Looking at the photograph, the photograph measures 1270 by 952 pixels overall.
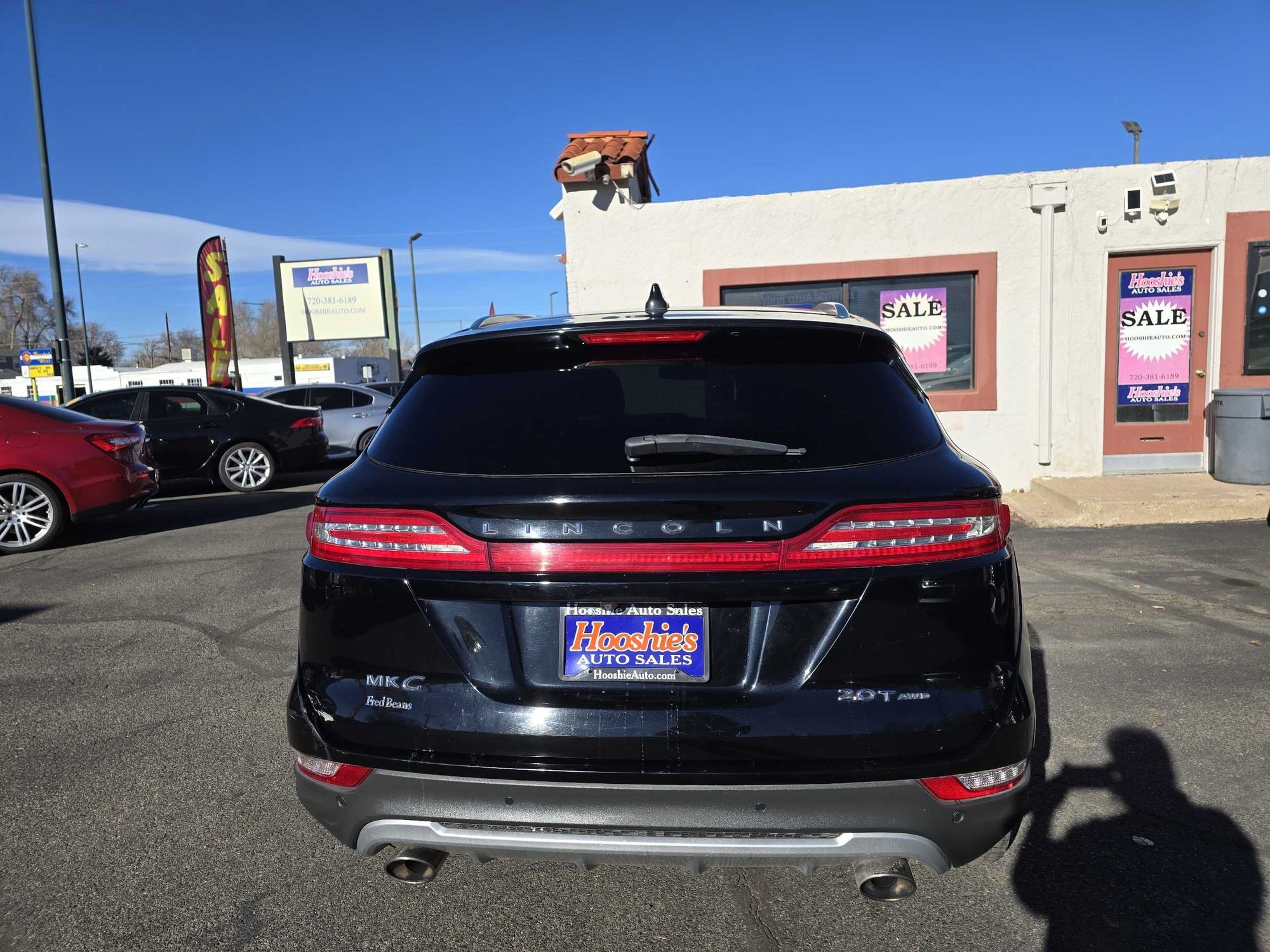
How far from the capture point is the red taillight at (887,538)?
2.16 meters

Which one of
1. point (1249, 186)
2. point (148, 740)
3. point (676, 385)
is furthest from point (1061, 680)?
point (1249, 186)

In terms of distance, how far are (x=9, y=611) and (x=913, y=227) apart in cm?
913

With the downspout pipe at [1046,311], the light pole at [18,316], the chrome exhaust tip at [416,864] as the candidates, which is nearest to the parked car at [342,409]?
the downspout pipe at [1046,311]

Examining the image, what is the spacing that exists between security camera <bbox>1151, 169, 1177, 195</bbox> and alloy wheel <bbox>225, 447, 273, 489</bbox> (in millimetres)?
11210

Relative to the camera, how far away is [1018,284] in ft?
33.5

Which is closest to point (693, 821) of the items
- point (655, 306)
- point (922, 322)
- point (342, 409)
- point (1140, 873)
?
point (655, 306)

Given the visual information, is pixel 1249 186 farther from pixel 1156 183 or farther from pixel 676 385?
pixel 676 385

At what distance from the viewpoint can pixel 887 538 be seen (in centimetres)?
218

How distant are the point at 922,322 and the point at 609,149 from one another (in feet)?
13.4

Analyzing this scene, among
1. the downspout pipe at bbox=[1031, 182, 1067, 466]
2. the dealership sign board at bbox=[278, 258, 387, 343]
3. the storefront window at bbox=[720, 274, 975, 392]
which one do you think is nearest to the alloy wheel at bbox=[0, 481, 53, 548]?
the storefront window at bbox=[720, 274, 975, 392]

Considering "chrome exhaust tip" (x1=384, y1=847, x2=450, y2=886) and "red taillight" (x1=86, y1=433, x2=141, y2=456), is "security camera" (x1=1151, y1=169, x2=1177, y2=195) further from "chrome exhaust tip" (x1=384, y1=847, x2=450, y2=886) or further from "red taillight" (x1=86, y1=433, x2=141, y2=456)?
"red taillight" (x1=86, y1=433, x2=141, y2=456)

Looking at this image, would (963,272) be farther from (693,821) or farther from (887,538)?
Answer: (693,821)

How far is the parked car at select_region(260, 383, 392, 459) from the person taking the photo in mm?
15320

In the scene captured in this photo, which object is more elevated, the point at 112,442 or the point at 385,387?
the point at 385,387
